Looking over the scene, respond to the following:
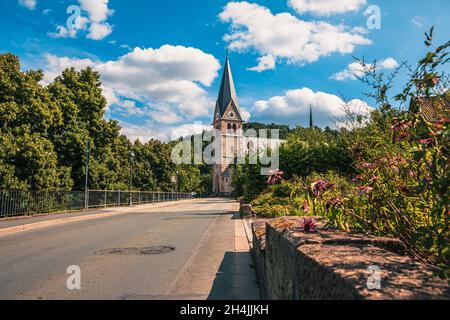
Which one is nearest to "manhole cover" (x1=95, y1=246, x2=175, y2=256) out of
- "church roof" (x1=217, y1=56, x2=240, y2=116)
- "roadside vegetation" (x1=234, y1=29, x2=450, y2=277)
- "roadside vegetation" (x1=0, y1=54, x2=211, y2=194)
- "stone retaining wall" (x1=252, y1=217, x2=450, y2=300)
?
"roadside vegetation" (x1=234, y1=29, x2=450, y2=277)

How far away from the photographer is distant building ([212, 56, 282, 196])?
291ft

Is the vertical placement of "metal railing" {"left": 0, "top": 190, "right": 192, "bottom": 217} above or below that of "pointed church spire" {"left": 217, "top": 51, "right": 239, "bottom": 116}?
below

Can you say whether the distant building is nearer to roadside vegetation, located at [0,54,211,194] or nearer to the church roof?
the church roof

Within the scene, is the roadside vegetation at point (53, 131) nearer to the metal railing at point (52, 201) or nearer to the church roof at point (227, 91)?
the metal railing at point (52, 201)

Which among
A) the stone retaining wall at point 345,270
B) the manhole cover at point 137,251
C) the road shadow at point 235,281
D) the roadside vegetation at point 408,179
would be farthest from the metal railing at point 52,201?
the stone retaining wall at point 345,270

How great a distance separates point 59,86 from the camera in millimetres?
27906

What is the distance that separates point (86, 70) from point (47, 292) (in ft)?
97.3

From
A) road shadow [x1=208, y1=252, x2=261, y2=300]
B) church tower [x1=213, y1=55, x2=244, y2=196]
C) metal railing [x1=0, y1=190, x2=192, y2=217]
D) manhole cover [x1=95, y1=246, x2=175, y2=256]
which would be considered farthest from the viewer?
church tower [x1=213, y1=55, x2=244, y2=196]

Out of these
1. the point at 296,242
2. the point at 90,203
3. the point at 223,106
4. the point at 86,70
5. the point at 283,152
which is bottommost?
the point at 90,203

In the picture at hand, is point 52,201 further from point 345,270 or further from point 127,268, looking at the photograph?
point 345,270

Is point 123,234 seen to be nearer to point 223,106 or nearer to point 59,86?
point 59,86

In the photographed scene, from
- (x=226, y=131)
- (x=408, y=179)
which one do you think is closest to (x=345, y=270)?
(x=408, y=179)
